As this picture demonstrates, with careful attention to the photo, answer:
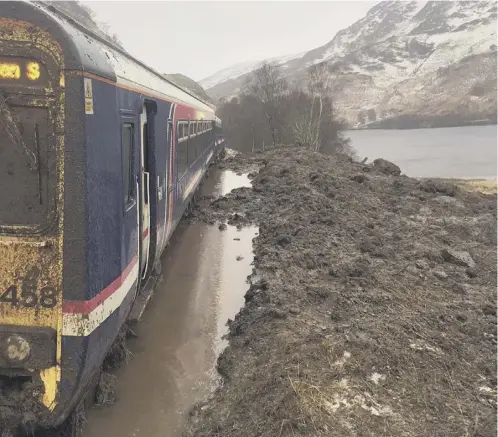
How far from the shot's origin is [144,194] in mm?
5258

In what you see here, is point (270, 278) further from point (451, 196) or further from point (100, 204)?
point (451, 196)

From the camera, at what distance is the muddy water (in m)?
4.61

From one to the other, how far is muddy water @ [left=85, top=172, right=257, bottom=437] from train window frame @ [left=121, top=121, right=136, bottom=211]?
82.5 inches

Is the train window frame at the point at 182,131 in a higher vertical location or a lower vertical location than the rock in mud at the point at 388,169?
higher

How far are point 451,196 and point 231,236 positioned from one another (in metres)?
8.91

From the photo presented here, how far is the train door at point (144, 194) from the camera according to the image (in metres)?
5.07

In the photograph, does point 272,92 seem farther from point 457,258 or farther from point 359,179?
point 457,258

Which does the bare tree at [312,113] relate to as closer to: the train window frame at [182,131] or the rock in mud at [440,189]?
the rock in mud at [440,189]

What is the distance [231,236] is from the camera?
11.2 meters

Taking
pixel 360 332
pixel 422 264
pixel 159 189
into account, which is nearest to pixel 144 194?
pixel 159 189

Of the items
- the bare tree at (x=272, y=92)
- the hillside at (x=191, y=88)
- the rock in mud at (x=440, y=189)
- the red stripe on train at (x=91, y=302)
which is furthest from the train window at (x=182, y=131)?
the bare tree at (x=272, y=92)

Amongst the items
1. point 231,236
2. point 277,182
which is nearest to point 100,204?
point 231,236

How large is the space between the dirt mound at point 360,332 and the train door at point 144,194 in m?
1.55

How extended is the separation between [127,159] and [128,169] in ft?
0.30
